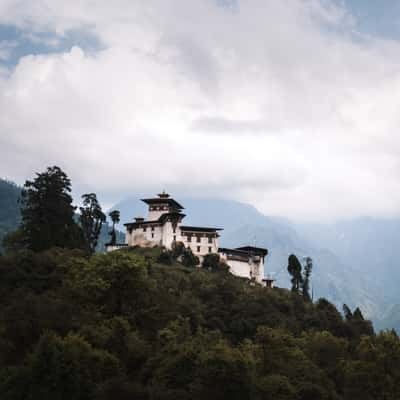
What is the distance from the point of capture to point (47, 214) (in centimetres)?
8181

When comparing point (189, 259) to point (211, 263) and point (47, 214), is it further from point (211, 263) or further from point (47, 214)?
point (47, 214)

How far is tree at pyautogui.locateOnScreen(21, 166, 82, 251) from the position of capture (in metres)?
81.5

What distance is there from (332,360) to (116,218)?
61902 mm

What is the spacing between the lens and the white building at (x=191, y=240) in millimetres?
111812

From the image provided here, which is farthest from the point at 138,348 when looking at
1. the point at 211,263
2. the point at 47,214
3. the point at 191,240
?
the point at 191,240

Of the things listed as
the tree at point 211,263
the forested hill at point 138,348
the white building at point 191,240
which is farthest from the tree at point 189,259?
the forested hill at point 138,348

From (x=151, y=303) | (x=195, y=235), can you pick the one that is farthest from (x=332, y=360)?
(x=195, y=235)

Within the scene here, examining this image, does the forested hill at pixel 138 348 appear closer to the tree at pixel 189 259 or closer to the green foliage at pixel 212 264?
the tree at pixel 189 259

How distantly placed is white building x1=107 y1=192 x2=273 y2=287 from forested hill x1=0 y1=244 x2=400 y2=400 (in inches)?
1015

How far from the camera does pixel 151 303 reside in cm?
6556

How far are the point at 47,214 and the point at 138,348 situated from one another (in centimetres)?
3457

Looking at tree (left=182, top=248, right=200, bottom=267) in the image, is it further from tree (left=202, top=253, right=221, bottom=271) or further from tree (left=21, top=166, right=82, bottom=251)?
tree (left=21, top=166, right=82, bottom=251)

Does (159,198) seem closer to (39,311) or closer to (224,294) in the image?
(224,294)

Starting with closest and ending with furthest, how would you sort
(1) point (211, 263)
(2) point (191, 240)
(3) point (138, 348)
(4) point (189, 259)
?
(3) point (138, 348) < (4) point (189, 259) < (1) point (211, 263) < (2) point (191, 240)
